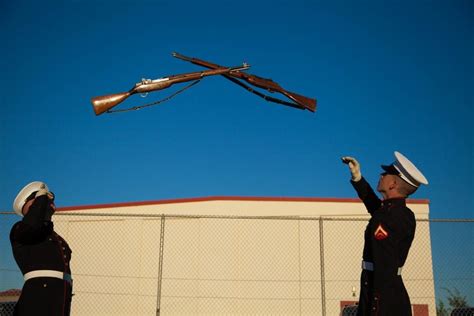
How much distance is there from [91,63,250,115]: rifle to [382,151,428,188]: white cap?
6.80 ft

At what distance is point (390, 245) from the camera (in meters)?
3.46

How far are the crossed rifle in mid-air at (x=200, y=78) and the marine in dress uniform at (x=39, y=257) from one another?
111 centimetres

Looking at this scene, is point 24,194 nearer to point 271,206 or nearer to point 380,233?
point 380,233

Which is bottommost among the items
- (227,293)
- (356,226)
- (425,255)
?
(227,293)

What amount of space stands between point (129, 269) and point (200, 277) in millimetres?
2710

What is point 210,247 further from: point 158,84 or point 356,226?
point 158,84

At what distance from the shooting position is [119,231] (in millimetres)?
16844

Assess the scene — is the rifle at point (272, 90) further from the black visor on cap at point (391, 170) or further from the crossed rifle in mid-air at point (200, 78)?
the black visor on cap at point (391, 170)

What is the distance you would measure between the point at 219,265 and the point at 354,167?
13.2 m

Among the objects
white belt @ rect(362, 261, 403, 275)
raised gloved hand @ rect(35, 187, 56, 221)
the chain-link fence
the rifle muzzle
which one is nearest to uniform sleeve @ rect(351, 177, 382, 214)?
white belt @ rect(362, 261, 403, 275)

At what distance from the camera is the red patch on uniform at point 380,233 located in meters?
3.47

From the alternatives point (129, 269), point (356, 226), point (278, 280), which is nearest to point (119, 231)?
point (129, 269)

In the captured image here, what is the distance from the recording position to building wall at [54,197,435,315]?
52.9 ft

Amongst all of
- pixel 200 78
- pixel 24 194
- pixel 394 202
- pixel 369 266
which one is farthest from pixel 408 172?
pixel 24 194
